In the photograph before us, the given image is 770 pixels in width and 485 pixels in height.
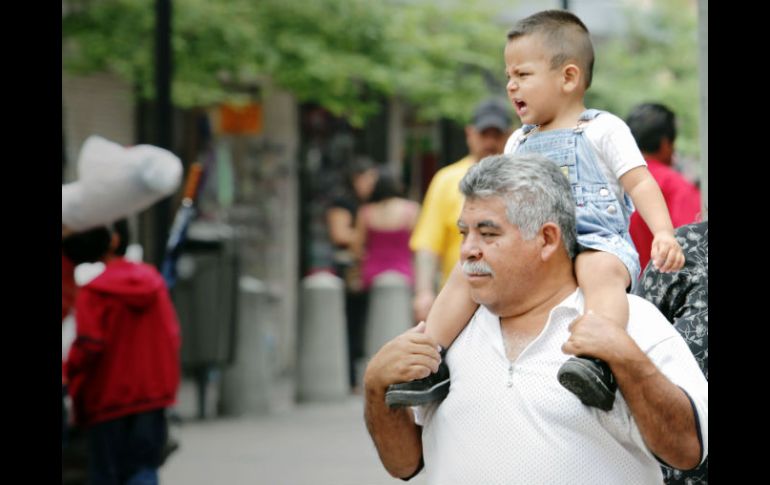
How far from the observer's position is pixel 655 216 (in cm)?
413

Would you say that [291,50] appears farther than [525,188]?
Yes

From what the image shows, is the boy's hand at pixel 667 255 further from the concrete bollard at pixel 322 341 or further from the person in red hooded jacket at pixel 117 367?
the concrete bollard at pixel 322 341

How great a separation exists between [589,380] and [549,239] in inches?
18.3

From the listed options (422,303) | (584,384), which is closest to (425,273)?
(422,303)

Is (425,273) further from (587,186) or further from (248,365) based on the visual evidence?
(248,365)

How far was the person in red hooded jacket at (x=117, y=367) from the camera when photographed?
24.7ft

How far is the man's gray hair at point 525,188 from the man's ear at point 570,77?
0.33 meters

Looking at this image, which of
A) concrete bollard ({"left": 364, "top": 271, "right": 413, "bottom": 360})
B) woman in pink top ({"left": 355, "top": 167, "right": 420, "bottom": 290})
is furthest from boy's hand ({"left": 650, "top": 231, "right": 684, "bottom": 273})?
concrete bollard ({"left": 364, "top": 271, "right": 413, "bottom": 360})

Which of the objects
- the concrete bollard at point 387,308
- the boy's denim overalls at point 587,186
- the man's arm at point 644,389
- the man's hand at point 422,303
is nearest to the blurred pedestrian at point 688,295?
the boy's denim overalls at point 587,186

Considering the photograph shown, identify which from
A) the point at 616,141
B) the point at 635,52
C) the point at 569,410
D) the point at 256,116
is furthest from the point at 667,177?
the point at 635,52
